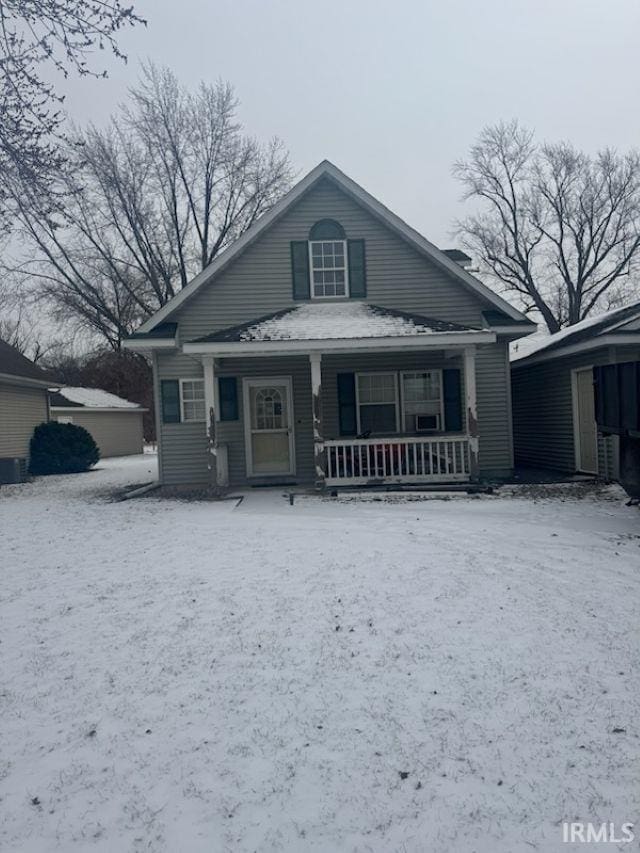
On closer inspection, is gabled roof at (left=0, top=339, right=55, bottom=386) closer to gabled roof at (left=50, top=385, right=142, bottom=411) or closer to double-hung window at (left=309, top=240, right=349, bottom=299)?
gabled roof at (left=50, top=385, right=142, bottom=411)

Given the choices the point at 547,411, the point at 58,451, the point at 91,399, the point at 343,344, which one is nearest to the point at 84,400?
the point at 91,399

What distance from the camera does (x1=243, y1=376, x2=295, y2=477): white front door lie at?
13000 mm

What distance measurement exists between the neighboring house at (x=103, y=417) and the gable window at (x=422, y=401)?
17.9 meters

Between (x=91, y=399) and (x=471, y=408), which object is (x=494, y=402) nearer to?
(x=471, y=408)

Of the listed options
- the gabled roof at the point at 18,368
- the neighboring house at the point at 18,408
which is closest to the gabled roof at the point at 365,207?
the gabled roof at the point at 18,368

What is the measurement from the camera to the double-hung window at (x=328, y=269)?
13016mm

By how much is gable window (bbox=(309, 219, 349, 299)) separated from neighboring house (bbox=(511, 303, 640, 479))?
4.79m

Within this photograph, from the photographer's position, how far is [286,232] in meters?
13.0

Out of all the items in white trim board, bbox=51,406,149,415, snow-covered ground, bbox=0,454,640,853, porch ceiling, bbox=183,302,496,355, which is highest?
porch ceiling, bbox=183,302,496,355

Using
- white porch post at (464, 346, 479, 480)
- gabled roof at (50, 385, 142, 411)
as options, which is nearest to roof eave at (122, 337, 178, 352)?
white porch post at (464, 346, 479, 480)

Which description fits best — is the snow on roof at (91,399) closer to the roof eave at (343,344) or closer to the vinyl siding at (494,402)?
the roof eave at (343,344)

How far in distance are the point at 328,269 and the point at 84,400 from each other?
18609mm

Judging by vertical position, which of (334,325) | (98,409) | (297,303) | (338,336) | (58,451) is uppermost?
(297,303)

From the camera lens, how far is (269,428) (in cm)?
1307
